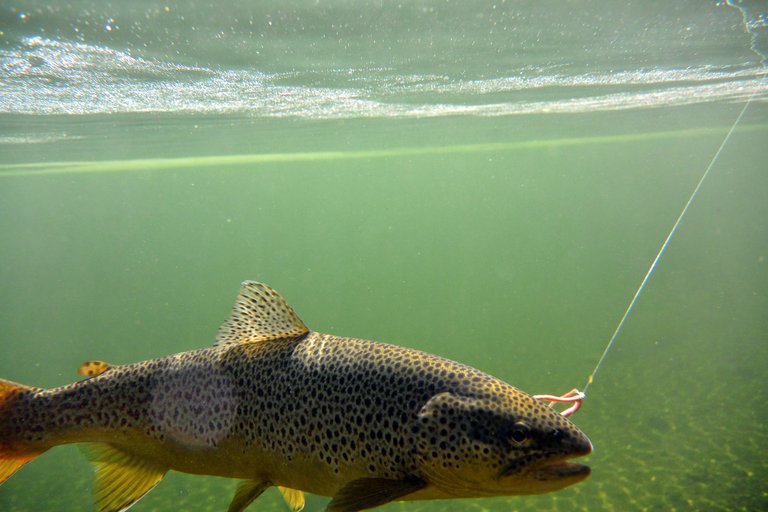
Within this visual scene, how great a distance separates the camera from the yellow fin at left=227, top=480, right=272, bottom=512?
3.04 metres

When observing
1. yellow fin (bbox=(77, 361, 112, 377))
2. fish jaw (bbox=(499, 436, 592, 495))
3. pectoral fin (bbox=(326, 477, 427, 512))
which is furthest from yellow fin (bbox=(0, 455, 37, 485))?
fish jaw (bbox=(499, 436, 592, 495))

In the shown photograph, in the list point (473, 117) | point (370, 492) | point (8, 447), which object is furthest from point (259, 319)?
point (473, 117)

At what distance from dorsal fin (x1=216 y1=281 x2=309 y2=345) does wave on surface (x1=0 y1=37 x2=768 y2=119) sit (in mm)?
6490

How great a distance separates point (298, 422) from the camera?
296cm

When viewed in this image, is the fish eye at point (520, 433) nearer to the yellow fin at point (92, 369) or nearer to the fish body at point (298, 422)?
the fish body at point (298, 422)

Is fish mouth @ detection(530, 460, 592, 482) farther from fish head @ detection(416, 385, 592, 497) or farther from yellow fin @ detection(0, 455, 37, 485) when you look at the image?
yellow fin @ detection(0, 455, 37, 485)

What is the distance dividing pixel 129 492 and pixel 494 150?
34497mm

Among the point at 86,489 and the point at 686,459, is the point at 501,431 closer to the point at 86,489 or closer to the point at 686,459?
the point at 686,459

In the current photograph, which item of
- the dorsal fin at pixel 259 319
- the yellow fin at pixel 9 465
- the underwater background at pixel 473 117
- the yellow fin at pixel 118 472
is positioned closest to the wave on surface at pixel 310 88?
the underwater background at pixel 473 117

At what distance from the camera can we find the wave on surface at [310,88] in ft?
29.5

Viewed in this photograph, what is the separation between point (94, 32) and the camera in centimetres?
712

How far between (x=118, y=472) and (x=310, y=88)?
34.2 ft

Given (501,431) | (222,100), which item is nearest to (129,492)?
(501,431)

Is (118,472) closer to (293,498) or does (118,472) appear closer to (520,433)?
(293,498)
